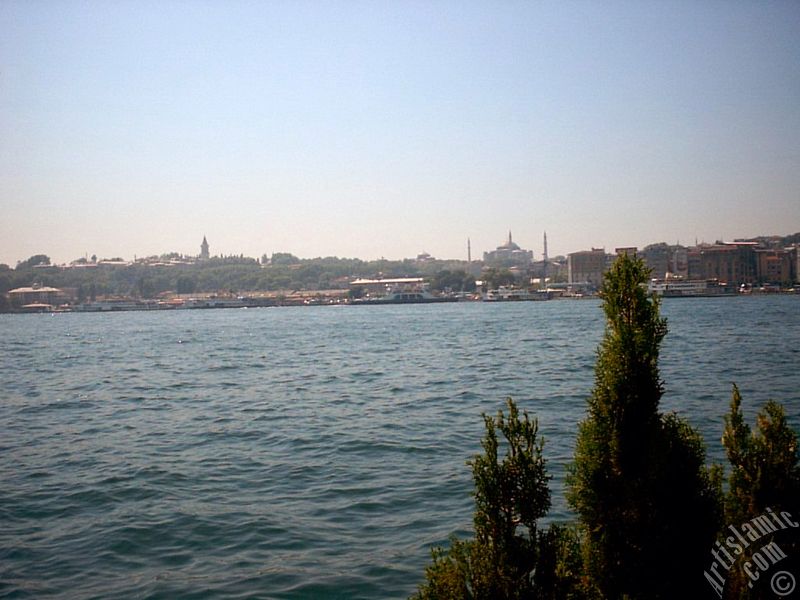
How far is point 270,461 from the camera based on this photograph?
38.0 feet

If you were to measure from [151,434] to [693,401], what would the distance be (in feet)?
39.1

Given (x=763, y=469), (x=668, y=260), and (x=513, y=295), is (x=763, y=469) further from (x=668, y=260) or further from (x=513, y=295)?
(x=668, y=260)

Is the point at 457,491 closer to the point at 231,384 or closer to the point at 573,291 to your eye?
the point at 231,384

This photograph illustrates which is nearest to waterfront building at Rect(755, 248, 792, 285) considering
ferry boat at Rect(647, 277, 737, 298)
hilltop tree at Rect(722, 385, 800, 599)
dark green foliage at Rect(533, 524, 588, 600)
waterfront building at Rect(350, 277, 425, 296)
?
ferry boat at Rect(647, 277, 737, 298)

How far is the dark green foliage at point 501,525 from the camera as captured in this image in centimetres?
333

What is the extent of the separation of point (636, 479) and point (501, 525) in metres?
0.69

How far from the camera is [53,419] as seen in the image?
17.2 metres

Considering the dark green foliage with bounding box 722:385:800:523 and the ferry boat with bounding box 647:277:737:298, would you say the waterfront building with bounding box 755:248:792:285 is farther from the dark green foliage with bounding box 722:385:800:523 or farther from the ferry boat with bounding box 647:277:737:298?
the dark green foliage with bounding box 722:385:800:523

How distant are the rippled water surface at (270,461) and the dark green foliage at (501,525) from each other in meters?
3.20

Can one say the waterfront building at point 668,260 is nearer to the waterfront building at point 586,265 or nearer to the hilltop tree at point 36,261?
the waterfront building at point 586,265

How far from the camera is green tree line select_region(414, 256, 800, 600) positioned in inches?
131

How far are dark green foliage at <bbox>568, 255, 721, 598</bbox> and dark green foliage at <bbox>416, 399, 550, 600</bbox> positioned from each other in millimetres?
257

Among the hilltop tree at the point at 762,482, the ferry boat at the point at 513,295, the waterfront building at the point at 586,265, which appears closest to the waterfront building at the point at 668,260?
the waterfront building at the point at 586,265

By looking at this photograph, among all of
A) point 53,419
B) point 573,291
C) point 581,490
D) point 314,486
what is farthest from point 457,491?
point 573,291
